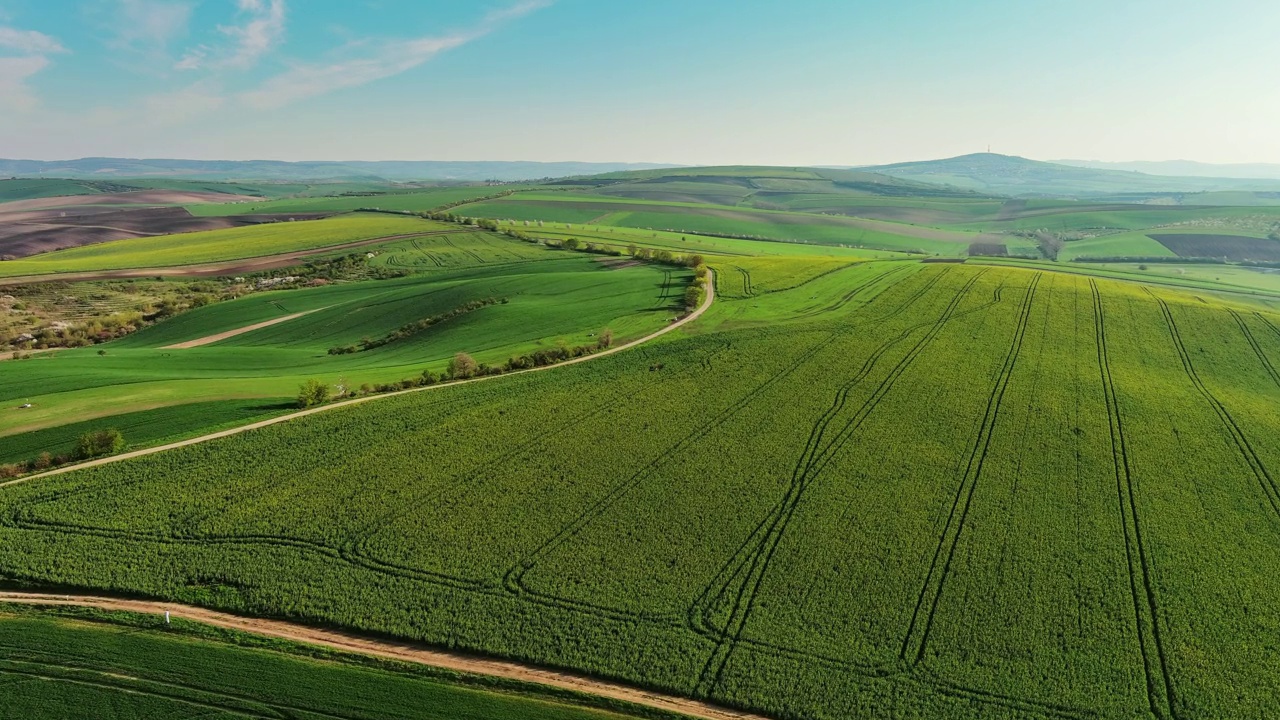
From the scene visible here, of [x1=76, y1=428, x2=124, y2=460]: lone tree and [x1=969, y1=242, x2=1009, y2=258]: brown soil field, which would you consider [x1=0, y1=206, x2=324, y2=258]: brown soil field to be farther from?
[x1=969, y1=242, x2=1009, y2=258]: brown soil field

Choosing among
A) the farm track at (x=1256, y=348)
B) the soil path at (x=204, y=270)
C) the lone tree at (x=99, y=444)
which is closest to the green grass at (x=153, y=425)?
the lone tree at (x=99, y=444)

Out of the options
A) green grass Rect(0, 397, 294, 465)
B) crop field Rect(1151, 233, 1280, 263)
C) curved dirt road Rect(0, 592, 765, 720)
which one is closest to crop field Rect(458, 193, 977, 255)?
crop field Rect(1151, 233, 1280, 263)

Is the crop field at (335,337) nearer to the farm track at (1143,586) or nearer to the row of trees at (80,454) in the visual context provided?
the row of trees at (80,454)

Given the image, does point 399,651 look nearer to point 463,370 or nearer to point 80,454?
point 80,454

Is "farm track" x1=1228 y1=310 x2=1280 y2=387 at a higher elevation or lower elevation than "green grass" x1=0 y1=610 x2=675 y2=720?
higher

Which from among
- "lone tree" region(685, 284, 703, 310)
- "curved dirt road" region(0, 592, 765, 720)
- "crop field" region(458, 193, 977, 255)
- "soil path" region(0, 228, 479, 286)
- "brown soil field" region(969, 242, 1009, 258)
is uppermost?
"crop field" region(458, 193, 977, 255)

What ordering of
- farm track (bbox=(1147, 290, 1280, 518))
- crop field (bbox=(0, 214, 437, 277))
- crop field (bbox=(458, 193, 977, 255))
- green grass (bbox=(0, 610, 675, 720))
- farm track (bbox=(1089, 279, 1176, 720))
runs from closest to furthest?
1. green grass (bbox=(0, 610, 675, 720))
2. farm track (bbox=(1089, 279, 1176, 720))
3. farm track (bbox=(1147, 290, 1280, 518))
4. crop field (bbox=(0, 214, 437, 277))
5. crop field (bbox=(458, 193, 977, 255))

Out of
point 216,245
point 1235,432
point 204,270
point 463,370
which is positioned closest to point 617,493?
point 463,370
